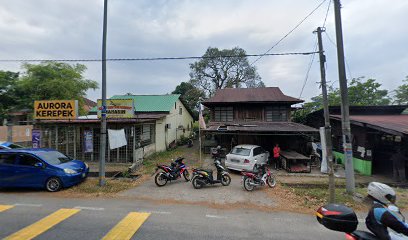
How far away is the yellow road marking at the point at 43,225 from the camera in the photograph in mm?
5008

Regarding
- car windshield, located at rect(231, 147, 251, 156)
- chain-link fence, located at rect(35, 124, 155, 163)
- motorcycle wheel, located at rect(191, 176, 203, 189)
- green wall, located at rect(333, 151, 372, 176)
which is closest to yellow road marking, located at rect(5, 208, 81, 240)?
motorcycle wheel, located at rect(191, 176, 203, 189)

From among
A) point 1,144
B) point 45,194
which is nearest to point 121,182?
point 45,194

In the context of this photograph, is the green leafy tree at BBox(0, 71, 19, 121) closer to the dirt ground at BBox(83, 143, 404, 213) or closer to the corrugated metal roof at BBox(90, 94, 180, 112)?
the corrugated metal roof at BBox(90, 94, 180, 112)

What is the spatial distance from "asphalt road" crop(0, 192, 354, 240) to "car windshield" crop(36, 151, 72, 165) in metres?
1.69

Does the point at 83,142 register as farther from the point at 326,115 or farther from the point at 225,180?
the point at 326,115

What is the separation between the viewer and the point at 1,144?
14289mm

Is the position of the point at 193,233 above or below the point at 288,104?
below

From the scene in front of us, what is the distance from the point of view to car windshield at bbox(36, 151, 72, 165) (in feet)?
29.7

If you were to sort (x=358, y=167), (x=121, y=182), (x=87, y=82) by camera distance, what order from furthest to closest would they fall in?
(x=87, y=82) → (x=358, y=167) → (x=121, y=182)

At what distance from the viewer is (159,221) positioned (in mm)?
5930

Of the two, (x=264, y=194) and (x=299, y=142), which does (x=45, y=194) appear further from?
(x=299, y=142)

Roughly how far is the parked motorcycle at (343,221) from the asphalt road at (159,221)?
83.6 inches

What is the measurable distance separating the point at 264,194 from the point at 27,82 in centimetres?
2548

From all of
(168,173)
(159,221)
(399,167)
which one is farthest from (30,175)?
(399,167)
